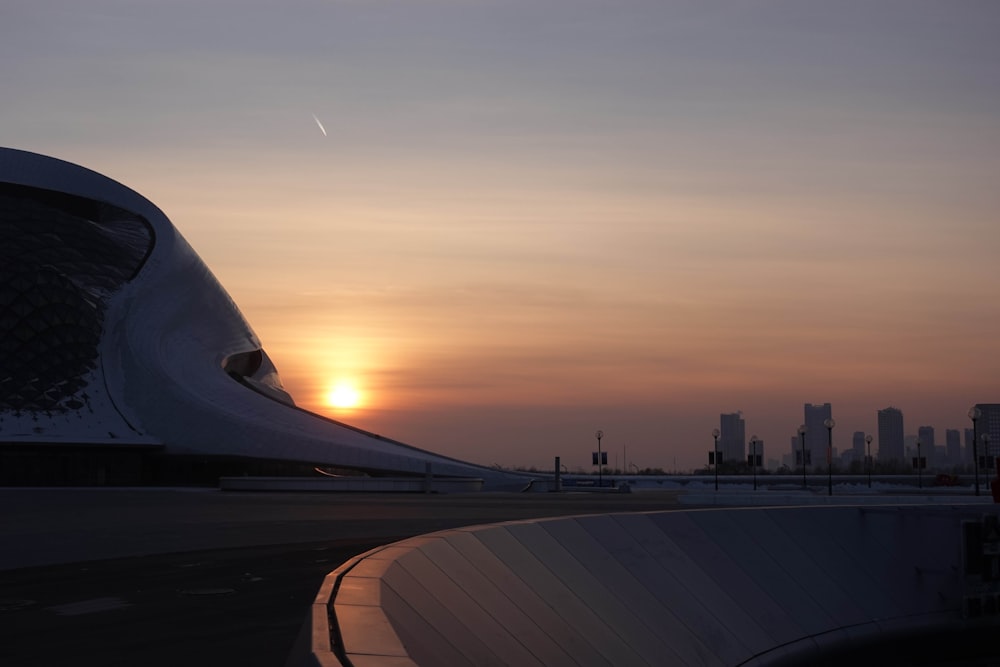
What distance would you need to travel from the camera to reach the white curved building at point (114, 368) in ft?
157

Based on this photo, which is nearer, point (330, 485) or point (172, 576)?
point (172, 576)

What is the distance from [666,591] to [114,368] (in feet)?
142

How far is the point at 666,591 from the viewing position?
12.7m

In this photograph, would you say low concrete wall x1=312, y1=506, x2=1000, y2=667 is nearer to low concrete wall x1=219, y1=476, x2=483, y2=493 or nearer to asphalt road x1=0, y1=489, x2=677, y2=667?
asphalt road x1=0, y1=489, x2=677, y2=667

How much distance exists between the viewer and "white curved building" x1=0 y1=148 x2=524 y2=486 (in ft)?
157

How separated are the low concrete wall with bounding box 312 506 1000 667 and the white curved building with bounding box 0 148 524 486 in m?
30.8

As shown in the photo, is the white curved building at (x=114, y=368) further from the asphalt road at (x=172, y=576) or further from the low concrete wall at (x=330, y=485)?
the asphalt road at (x=172, y=576)

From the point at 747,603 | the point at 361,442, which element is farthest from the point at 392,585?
the point at 361,442

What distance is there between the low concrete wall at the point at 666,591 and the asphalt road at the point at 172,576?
45.8 inches

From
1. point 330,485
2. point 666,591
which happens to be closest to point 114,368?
point 330,485

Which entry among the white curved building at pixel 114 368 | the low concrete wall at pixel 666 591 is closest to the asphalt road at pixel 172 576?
the low concrete wall at pixel 666 591

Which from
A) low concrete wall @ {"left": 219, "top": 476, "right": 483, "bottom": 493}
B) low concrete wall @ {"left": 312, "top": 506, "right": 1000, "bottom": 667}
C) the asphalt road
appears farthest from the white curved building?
low concrete wall @ {"left": 312, "top": 506, "right": 1000, "bottom": 667}

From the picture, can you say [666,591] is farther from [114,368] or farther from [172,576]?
[114,368]

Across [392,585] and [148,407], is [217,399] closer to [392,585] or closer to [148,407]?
[148,407]
